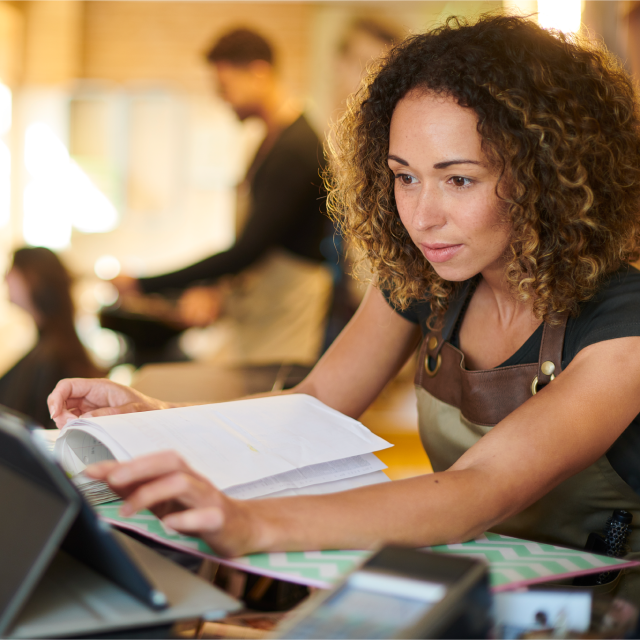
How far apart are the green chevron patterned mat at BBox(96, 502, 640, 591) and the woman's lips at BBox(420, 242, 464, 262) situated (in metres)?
0.38

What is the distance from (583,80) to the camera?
0.92 metres

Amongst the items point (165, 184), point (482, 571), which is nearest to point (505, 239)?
point (482, 571)

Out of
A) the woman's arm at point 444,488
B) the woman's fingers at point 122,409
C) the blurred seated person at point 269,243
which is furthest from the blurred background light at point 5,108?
the woman's arm at point 444,488

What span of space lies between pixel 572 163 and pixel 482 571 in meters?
0.64

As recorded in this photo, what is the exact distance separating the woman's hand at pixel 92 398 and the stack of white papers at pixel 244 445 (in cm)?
16

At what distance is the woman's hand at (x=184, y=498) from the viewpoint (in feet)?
1.81

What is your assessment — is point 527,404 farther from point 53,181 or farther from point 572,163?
point 53,181

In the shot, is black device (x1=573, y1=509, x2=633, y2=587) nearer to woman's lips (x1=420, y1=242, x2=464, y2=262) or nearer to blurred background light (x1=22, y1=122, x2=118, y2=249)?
woman's lips (x1=420, y1=242, x2=464, y2=262)

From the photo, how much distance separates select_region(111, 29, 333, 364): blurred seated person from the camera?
2.28 metres

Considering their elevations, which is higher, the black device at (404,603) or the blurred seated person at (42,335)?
the black device at (404,603)

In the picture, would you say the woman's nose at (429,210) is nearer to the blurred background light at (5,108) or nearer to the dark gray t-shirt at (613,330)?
the dark gray t-shirt at (613,330)

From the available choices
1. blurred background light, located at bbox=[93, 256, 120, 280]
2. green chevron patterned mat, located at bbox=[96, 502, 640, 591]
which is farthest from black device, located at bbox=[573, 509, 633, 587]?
blurred background light, located at bbox=[93, 256, 120, 280]

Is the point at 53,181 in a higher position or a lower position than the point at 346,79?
lower

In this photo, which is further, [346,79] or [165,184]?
[165,184]
